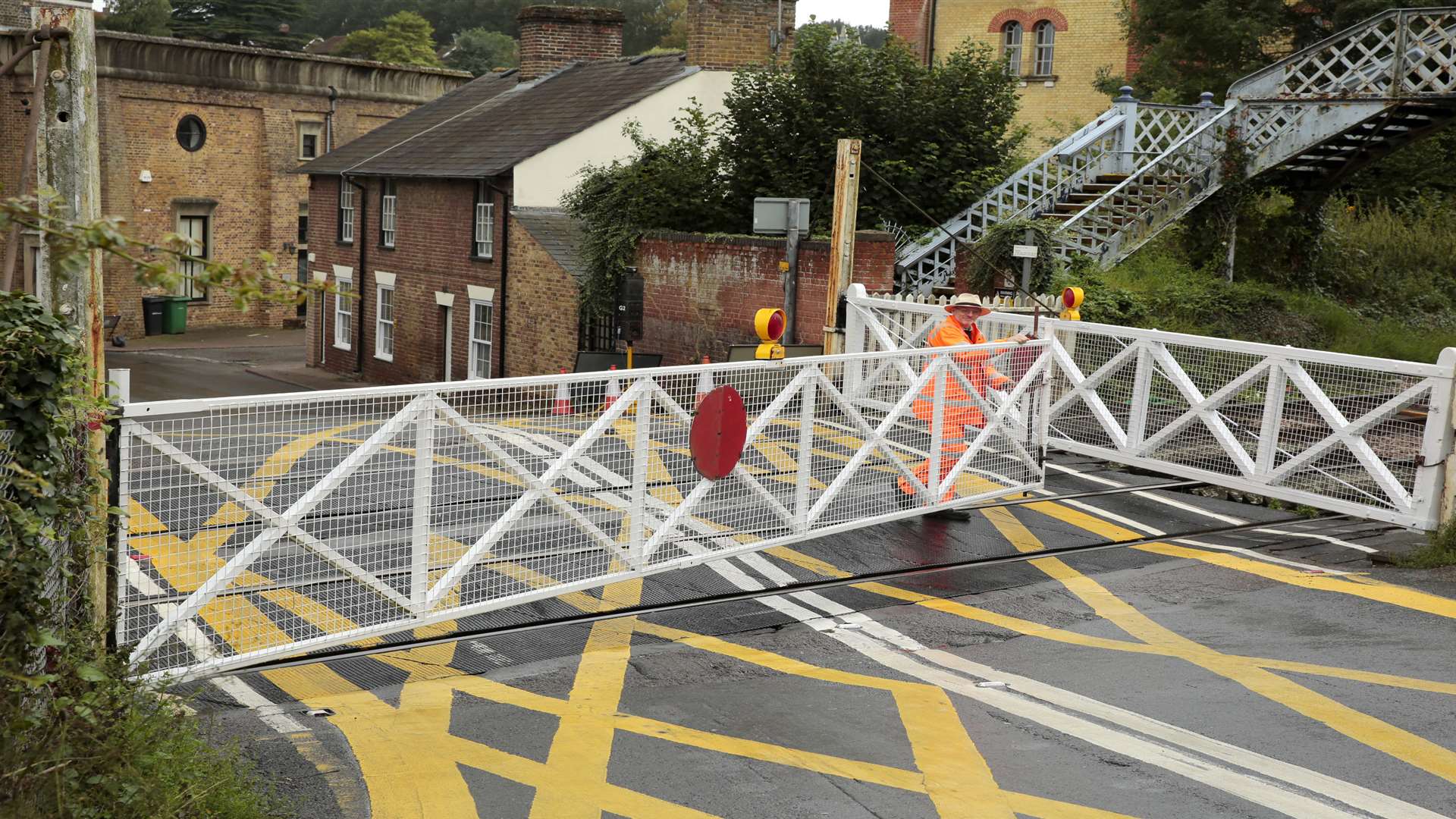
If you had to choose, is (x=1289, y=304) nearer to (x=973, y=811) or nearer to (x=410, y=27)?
(x=973, y=811)

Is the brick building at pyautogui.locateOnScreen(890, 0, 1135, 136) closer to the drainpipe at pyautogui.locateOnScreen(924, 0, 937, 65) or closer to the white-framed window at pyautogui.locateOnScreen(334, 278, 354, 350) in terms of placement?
the drainpipe at pyautogui.locateOnScreen(924, 0, 937, 65)

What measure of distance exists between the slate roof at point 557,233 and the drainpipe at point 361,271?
7019 mm

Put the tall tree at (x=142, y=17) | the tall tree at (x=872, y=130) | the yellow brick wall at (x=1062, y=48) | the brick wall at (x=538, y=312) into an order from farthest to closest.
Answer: the tall tree at (x=142, y=17)
the yellow brick wall at (x=1062, y=48)
the brick wall at (x=538, y=312)
the tall tree at (x=872, y=130)

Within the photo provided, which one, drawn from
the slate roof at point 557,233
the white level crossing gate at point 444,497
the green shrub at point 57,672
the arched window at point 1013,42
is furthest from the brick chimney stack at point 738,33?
the green shrub at point 57,672

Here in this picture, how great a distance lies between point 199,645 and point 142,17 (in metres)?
80.0

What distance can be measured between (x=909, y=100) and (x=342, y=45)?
2905 inches

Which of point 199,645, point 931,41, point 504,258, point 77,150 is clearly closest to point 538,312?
point 504,258

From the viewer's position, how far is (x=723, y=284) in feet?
66.6

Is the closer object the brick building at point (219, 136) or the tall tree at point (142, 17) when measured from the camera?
the brick building at point (219, 136)

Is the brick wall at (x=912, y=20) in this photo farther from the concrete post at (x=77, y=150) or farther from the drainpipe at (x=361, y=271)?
the concrete post at (x=77, y=150)

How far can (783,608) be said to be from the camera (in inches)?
344

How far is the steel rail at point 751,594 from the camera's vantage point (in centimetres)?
754

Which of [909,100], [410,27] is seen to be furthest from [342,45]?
[909,100]

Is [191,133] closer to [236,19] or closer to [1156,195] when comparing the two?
[1156,195]
